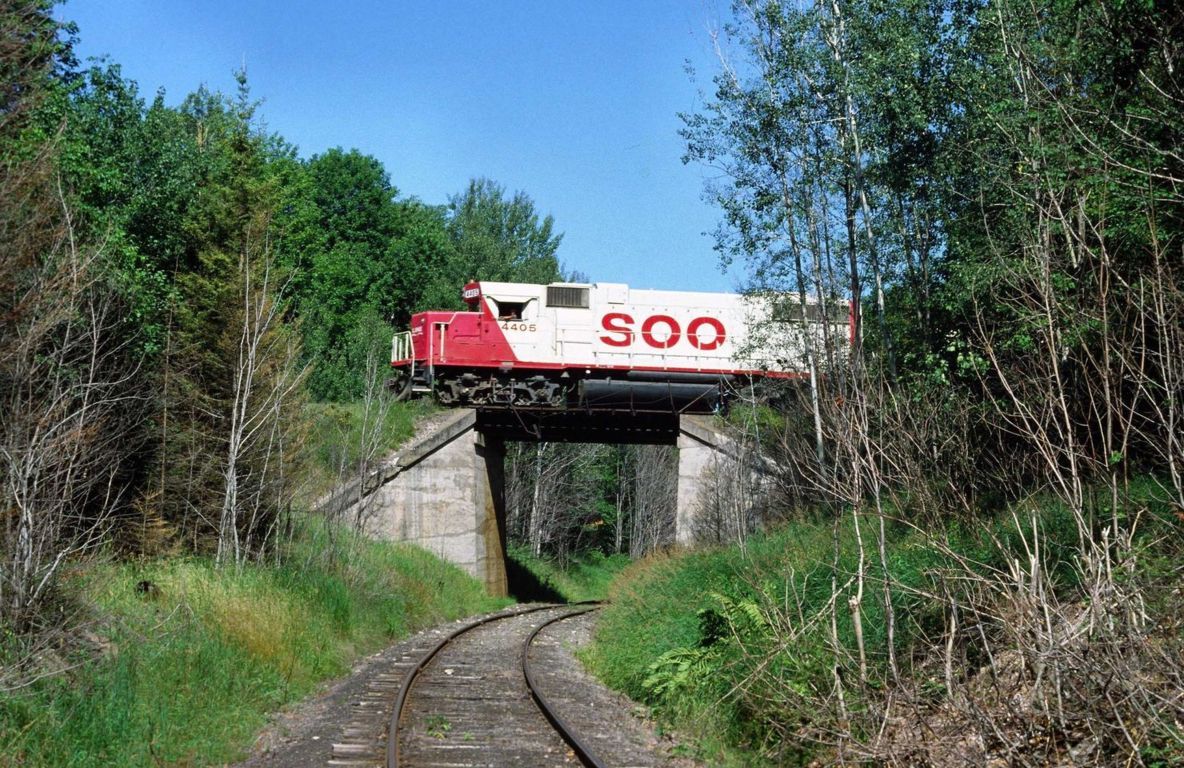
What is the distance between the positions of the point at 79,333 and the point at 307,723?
707 centimetres

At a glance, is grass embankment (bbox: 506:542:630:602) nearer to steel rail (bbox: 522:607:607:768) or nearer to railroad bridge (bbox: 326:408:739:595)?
railroad bridge (bbox: 326:408:739:595)

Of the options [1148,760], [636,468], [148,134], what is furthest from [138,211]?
[636,468]

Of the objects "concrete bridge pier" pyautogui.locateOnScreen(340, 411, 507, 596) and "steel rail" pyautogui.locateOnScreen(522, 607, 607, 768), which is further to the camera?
"concrete bridge pier" pyautogui.locateOnScreen(340, 411, 507, 596)

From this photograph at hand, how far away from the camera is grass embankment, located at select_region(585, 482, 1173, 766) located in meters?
8.67

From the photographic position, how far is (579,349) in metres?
33.1

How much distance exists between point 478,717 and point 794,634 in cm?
488

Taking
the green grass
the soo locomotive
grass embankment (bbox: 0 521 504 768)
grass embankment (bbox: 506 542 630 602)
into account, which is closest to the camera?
grass embankment (bbox: 0 521 504 768)

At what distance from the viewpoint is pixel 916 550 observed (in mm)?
11914

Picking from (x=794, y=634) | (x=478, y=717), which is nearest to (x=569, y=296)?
(x=478, y=717)

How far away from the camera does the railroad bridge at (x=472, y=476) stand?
31812 millimetres

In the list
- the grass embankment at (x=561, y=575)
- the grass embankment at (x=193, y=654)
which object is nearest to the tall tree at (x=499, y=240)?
the grass embankment at (x=561, y=575)

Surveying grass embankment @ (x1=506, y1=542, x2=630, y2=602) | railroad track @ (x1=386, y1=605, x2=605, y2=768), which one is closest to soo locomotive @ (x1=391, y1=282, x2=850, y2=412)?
grass embankment @ (x1=506, y1=542, x2=630, y2=602)

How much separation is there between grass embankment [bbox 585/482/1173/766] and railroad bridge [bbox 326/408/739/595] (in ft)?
48.0

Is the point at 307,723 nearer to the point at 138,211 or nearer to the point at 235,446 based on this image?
the point at 235,446
